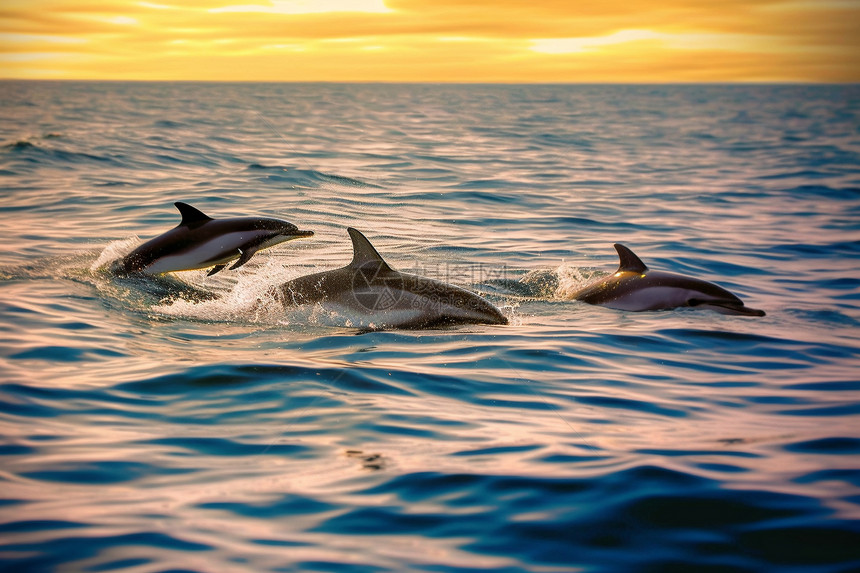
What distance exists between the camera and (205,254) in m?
11.4

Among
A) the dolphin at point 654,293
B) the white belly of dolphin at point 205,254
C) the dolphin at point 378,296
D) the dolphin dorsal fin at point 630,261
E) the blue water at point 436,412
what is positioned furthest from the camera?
the dolphin dorsal fin at point 630,261

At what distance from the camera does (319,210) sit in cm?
2019

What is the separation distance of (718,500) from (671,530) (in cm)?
56

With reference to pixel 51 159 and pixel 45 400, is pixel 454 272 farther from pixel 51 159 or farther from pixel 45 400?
pixel 51 159

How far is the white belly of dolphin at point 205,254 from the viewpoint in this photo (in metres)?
11.4

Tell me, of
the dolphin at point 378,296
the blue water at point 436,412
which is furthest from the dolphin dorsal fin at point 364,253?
the blue water at point 436,412

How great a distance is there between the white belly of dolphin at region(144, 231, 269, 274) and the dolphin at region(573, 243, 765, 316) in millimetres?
4789

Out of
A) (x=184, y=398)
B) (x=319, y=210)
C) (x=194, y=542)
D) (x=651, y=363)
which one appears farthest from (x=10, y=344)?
(x=319, y=210)

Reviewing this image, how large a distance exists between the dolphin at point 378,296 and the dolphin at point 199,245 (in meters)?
1.95

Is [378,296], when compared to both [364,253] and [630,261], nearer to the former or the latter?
[364,253]

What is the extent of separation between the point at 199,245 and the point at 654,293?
6143 mm

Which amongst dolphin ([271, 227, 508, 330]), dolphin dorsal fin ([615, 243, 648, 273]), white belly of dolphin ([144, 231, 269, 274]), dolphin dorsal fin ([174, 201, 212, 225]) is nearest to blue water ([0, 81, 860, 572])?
dolphin ([271, 227, 508, 330])

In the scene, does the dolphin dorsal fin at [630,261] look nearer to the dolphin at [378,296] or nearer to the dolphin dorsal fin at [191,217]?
the dolphin at [378,296]

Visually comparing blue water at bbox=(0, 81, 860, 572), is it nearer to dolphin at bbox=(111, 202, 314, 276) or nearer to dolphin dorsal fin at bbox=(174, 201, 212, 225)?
dolphin at bbox=(111, 202, 314, 276)
